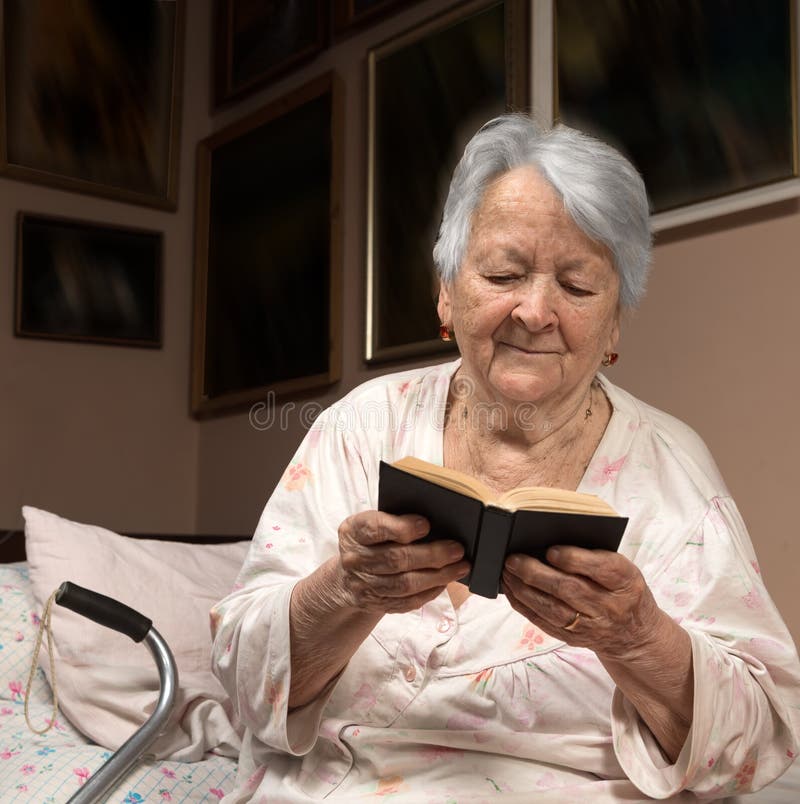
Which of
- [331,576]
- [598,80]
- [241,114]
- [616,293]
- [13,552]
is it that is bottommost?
[13,552]

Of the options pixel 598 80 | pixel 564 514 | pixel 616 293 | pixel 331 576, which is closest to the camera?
pixel 564 514

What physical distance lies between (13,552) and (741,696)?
2001 mm

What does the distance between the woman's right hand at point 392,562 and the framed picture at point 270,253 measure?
204 cm

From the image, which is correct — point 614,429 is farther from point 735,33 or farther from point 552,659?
point 735,33

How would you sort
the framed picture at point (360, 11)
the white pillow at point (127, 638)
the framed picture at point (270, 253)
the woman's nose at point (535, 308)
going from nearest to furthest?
the woman's nose at point (535, 308), the white pillow at point (127, 638), the framed picture at point (360, 11), the framed picture at point (270, 253)

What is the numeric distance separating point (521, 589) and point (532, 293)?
0.48 meters

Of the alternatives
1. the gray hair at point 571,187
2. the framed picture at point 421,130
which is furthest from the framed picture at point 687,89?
the gray hair at point 571,187

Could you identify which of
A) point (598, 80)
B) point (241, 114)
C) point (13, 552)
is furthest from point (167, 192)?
point (598, 80)

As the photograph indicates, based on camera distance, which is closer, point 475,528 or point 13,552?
point 475,528

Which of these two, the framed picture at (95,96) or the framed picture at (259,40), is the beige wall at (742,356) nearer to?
the framed picture at (259,40)

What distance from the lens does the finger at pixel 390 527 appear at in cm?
103

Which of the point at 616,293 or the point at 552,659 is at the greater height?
the point at 616,293

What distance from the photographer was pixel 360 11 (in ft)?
10.3

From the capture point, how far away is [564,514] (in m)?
0.97
